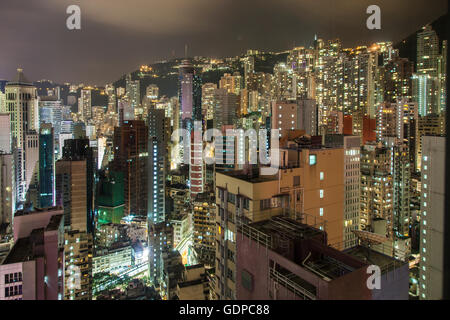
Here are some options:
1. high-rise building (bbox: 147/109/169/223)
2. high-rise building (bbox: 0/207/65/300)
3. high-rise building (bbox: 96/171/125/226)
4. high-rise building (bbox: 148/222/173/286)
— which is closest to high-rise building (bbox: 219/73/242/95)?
high-rise building (bbox: 147/109/169/223)

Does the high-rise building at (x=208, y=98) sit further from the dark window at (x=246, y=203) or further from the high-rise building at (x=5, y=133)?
the dark window at (x=246, y=203)

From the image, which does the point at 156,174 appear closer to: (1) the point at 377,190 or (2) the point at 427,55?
(1) the point at 377,190

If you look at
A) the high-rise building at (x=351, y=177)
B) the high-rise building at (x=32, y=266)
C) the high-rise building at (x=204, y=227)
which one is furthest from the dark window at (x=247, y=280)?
the high-rise building at (x=204, y=227)

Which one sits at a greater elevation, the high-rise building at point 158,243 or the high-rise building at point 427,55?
the high-rise building at point 427,55

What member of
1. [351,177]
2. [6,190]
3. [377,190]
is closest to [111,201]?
[6,190]

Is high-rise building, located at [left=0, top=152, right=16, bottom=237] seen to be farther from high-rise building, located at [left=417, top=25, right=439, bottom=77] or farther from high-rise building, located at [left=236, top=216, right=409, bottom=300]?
high-rise building, located at [left=417, top=25, right=439, bottom=77]

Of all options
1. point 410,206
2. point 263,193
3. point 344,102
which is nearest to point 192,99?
point 344,102

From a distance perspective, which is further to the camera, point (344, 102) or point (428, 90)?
point (344, 102)
